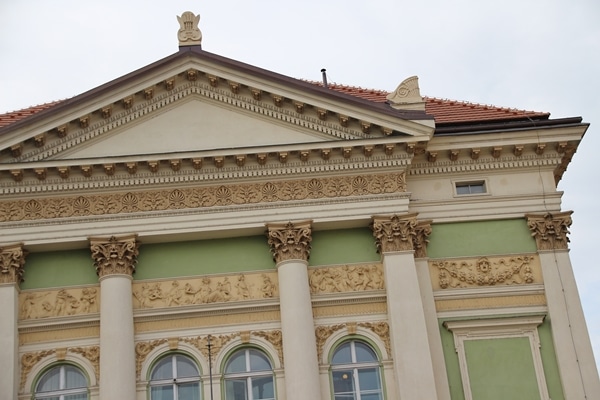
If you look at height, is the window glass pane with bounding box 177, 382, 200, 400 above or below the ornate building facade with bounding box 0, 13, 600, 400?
below

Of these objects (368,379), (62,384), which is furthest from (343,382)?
(62,384)

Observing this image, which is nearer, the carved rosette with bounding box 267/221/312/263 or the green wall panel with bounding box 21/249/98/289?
the carved rosette with bounding box 267/221/312/263

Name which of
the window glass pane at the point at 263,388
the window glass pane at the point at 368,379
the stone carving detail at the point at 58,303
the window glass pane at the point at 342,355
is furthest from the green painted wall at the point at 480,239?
the stone carving detail at the point at 58,303

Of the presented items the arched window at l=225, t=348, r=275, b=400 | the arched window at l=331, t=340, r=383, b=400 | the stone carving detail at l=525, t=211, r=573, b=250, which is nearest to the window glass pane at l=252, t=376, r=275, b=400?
the arched window at l=225, t=348, r=275, b=400

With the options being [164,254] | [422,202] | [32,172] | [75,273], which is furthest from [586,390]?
[32,172]

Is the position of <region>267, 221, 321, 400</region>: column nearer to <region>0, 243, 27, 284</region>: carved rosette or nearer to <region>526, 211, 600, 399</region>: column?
<region>526, 211, 600, 399</region>: column

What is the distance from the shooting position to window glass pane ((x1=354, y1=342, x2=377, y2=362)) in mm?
21938

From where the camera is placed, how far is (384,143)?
22531 mm

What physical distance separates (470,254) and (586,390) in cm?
392

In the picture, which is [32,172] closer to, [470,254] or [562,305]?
[470,254]

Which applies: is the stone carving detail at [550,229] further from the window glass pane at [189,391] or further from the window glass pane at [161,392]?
the window glass pane at [161,392]

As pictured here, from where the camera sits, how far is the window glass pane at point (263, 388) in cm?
2156

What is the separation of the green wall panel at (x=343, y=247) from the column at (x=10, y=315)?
6.50 meters

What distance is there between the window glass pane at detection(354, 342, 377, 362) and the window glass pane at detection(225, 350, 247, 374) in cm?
250
